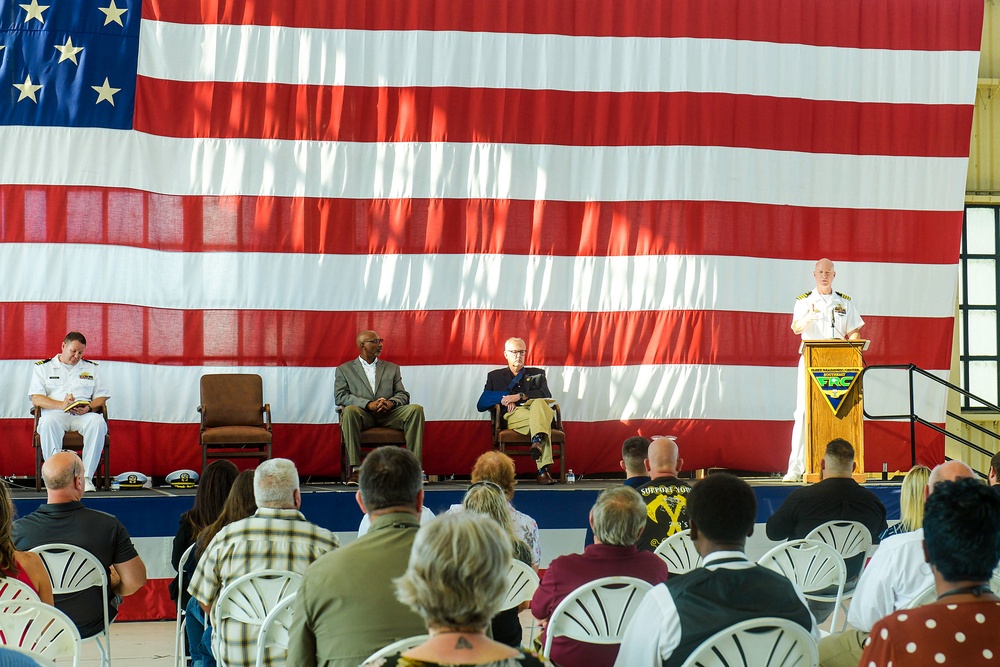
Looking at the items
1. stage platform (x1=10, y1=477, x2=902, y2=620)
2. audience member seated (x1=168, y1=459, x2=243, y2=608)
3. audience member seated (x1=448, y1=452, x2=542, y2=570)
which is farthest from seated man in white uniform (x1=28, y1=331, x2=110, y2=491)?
audience member seated (x1=448, y1=452, x2=542, y2=570)

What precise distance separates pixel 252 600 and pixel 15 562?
60cm

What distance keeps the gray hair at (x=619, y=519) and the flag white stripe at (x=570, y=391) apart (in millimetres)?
4852

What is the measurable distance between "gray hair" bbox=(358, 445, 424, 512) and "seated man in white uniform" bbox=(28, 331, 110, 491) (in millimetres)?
4789

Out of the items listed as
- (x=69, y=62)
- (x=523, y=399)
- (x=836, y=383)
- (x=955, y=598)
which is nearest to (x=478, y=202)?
(x=523, y=399)

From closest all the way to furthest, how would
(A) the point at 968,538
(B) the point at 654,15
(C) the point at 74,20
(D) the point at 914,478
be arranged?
1. (A) the point at 968,538
2. (D) the point at 914,478
3. (C) the point at 74,20
4. (B) the point at 654,15

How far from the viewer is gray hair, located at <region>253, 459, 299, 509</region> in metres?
2.88

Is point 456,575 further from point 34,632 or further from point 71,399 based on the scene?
point 71,399

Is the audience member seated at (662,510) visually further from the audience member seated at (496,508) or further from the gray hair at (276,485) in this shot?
the gray hair at (276,485)

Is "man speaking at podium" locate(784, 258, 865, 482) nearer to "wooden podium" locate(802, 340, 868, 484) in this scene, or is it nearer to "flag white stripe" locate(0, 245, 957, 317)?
"wooden podium" locate(802, 340, 868, 484)

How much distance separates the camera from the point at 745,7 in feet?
26.3

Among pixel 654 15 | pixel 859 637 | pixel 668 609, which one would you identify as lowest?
pixel 859 637

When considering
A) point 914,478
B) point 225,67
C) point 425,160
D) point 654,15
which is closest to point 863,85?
point 654,15

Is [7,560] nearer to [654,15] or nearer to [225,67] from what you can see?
[225,67]

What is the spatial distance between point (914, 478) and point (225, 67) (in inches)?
223
